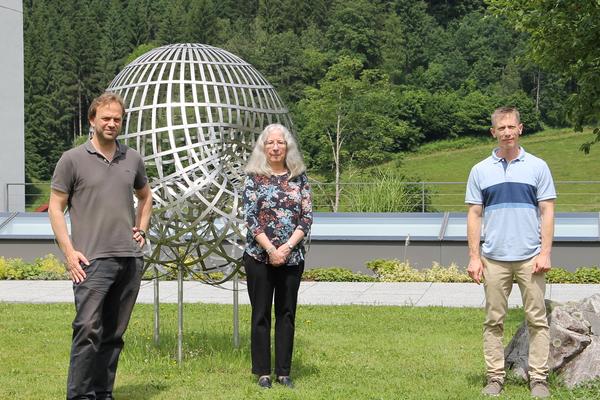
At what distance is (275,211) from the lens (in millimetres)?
6613

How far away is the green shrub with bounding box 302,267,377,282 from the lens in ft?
47.9

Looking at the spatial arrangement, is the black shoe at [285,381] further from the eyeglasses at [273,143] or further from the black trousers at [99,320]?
the eyeglasses at [273,143]

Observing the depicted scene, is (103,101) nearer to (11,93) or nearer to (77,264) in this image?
(77,264)

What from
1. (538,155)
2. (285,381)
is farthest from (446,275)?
(538,155)

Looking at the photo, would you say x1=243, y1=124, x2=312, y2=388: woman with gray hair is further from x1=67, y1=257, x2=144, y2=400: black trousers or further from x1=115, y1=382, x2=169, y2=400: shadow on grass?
x1=67, y1=257, x2=144, y2=400: black trousers

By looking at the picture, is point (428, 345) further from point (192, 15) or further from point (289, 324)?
point (192, 15)

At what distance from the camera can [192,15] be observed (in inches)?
2948

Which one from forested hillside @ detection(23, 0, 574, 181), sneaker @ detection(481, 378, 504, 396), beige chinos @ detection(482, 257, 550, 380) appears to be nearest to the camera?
beige chinos @ detection(482, 257, 550, 380)

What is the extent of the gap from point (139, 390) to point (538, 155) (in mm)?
53841

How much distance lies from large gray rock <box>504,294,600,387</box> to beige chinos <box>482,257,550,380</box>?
0.30 m

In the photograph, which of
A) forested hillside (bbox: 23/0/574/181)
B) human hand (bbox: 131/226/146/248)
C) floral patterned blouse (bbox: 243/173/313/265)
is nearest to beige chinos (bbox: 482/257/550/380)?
floral patterned blouse (bbox: 243/173/313/265)

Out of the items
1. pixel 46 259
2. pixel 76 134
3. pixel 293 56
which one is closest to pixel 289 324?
pixel 46 259

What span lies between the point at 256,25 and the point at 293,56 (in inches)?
623

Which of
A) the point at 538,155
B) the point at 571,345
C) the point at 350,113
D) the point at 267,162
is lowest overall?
the point at 571,345
